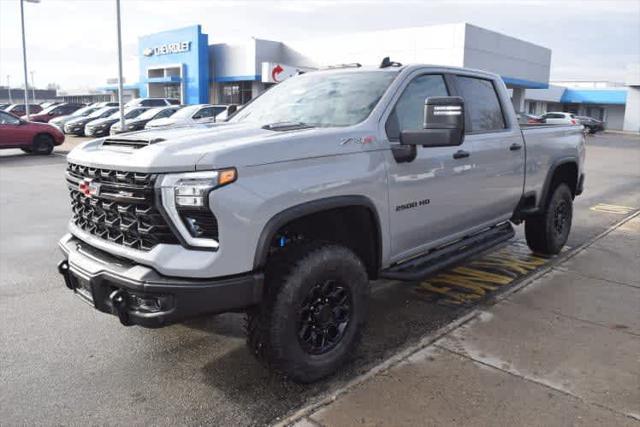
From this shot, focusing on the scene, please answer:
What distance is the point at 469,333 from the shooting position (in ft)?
13.9

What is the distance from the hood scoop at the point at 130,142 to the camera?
329cm

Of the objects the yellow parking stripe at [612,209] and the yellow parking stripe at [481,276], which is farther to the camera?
the yellow parking stripe at [612,209]

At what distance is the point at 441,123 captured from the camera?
358cm

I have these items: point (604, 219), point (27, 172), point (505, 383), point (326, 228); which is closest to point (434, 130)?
point (326, 228)

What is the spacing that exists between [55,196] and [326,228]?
8.37 m

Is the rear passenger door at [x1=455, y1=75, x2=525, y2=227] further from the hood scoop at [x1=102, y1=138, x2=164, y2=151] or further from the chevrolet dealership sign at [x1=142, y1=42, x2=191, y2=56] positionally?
the chevrolet dealership sign at [x1=142, y1=42, x2=191, y2=56]

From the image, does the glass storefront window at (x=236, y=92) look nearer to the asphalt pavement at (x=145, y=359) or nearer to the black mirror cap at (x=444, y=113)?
the asphalt pavement at (x=145, y=359)

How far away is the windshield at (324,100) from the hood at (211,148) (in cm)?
39

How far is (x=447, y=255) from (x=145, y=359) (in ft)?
7.94

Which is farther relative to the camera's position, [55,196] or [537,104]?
[537,104]

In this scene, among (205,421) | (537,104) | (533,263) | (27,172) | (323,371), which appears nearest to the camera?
(205,421)

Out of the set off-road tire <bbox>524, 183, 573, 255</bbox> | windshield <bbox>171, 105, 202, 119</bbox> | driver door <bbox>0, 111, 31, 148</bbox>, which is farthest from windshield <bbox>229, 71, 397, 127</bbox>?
windshield <bbox>171, 105, 202, 119</bbox>

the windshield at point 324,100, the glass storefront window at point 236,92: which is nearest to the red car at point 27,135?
the windshield at point 324,100

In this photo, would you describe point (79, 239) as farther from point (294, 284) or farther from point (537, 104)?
point (537, 104)
